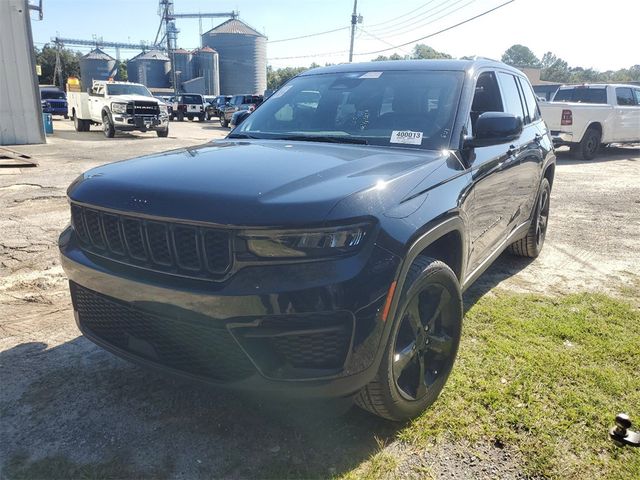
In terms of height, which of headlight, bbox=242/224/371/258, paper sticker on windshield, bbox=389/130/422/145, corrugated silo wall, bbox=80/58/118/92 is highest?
corrugated silo wall, bbox=80/58/118/92

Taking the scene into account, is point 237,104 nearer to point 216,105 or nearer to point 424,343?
point 216,105

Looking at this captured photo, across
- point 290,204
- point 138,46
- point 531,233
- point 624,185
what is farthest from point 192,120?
point 138,46

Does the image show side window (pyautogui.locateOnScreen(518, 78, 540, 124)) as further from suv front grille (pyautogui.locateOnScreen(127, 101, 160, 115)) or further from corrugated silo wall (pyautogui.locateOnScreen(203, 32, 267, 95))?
corrugated silo wall (pyautogui.locateOnScreen(203, 32, 267, 95))

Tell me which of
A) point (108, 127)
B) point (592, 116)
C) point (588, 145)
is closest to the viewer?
point (592, 116)

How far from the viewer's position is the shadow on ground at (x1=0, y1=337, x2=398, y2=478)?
2.23 meters

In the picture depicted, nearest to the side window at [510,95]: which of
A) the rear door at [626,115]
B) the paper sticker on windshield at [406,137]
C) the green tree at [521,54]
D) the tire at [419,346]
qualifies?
the paper sticker on windshield at [406,137]

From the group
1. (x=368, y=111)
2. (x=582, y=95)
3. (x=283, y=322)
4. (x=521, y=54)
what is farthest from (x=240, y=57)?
(x=521, y=54)

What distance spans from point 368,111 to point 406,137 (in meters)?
0.43

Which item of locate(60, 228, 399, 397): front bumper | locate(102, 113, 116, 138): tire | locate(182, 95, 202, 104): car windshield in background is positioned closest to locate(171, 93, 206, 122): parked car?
locate(182, 95, 202, 104): car windshield in background

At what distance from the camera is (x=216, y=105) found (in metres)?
33.9

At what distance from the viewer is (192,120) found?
34750 mm

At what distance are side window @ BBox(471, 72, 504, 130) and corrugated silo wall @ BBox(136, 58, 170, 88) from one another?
6711 centimetres

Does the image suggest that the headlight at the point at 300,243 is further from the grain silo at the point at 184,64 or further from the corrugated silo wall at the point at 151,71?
the corrugated silo wall at the point at 151,71

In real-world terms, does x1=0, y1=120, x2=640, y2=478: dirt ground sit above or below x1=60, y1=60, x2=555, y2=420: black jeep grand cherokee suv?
below
